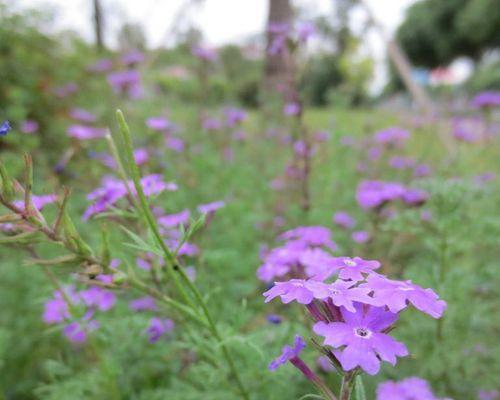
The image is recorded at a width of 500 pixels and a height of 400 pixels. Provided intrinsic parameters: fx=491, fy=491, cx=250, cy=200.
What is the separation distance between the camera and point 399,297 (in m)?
0.87

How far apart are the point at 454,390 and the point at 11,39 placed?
6.01m

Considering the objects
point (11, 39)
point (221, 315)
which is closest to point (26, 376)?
point (221, 315)

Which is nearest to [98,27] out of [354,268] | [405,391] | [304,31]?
[304,31]

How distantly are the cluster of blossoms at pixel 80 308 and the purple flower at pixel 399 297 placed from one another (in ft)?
3.78

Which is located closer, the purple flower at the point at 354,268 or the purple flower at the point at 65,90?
the purple flower at the point at 354,268

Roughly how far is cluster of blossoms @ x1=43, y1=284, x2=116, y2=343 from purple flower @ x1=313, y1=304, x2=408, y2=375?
110 cm

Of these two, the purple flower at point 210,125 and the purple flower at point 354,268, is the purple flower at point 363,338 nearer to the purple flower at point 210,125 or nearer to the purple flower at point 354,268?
the purple flower at point 354,268

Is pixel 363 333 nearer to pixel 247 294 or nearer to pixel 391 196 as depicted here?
pixel 391 196

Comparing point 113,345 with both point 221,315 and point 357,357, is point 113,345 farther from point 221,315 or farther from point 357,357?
point 357,357

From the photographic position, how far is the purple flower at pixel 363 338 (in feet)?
2.69

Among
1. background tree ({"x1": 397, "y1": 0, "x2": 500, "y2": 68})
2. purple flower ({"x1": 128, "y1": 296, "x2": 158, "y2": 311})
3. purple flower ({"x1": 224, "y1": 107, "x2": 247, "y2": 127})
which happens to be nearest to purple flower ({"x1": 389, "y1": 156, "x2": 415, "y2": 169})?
purple flower ({"x1": 224, "y1": 107, "x2": 247, "y2": 127})

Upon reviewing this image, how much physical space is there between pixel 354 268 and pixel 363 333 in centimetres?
14

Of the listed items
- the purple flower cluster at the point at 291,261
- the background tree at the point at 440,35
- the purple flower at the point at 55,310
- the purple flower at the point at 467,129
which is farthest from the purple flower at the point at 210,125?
the background tree at the point at 440,35

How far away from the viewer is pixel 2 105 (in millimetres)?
5809
